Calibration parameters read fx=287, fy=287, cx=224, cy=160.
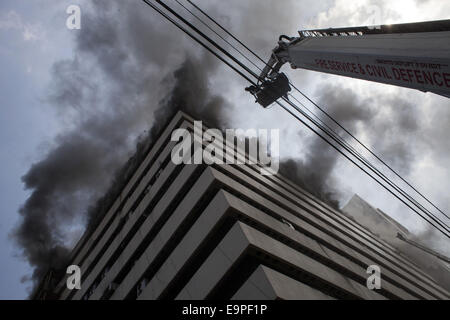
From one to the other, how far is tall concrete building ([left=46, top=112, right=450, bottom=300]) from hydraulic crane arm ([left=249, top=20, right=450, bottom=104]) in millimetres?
6089

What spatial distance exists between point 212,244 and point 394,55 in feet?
29.2

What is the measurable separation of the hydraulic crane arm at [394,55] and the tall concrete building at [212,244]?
6089 mm

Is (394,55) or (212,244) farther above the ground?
(394,55)

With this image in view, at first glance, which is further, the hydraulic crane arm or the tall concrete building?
the tall concrete building

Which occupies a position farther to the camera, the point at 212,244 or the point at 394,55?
the point at 212,244

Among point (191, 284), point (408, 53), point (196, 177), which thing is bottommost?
point (191, 284)

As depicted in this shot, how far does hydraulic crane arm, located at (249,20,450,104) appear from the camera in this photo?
498 cm

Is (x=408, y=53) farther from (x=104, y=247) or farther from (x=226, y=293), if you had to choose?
(x=104, y=247)

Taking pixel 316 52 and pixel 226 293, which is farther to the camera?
pixel 226 293

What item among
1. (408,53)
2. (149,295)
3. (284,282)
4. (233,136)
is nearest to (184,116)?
(233,136)

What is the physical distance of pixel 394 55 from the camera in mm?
5781
